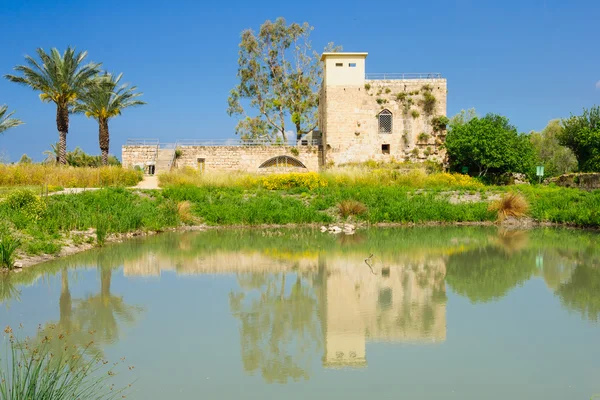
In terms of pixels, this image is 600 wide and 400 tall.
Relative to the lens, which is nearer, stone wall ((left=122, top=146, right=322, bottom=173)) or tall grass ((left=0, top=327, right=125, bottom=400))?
tall grass ((left=0, top=327, right=125, bottom=400))

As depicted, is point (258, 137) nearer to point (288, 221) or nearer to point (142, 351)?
point (288, 221)

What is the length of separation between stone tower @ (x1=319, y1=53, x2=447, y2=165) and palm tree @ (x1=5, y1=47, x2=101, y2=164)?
1258 centimetres

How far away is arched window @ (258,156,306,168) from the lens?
3200cm

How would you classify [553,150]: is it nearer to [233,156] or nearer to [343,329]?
[233,156]

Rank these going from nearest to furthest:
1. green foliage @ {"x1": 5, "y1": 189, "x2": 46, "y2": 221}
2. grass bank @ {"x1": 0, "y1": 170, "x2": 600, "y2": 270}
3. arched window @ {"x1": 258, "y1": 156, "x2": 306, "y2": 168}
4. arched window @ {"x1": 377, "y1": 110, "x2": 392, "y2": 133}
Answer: green foliage @ {"x1": 5, "y1": 189, "x2": 46, "y2": 221}, grass bank @ {"x1": 0, "y1": 170, "x2": 600, "y2": 270}, arched window @ {"x1": 377, "y1": 110, "x2": 392, "y2": 133}, arched window @ {"x1": 258, "y1": 156, "x2": 306, "y2": 168}

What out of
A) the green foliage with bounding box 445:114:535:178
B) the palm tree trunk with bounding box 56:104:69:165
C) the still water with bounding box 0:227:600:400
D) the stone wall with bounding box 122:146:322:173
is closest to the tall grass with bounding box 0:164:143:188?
the palm tree trunk with bounding box 56:104:69:165

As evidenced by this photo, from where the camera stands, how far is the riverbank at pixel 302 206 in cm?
1688

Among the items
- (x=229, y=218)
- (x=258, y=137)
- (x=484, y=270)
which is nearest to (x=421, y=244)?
(x=484, y=270)

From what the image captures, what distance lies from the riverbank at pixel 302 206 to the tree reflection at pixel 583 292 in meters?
8.36

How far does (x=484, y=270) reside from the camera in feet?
36.3

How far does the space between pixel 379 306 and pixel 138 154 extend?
84.2ft

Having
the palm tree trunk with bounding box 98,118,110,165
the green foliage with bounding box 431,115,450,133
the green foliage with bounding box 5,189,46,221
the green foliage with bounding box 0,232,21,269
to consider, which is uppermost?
the green foliage with bounding box 431,115,450,133

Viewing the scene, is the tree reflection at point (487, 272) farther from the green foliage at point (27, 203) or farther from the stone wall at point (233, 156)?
the stone wall at point (233, 156)

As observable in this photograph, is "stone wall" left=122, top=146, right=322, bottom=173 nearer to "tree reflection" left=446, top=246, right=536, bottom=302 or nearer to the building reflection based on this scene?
the building reflection
